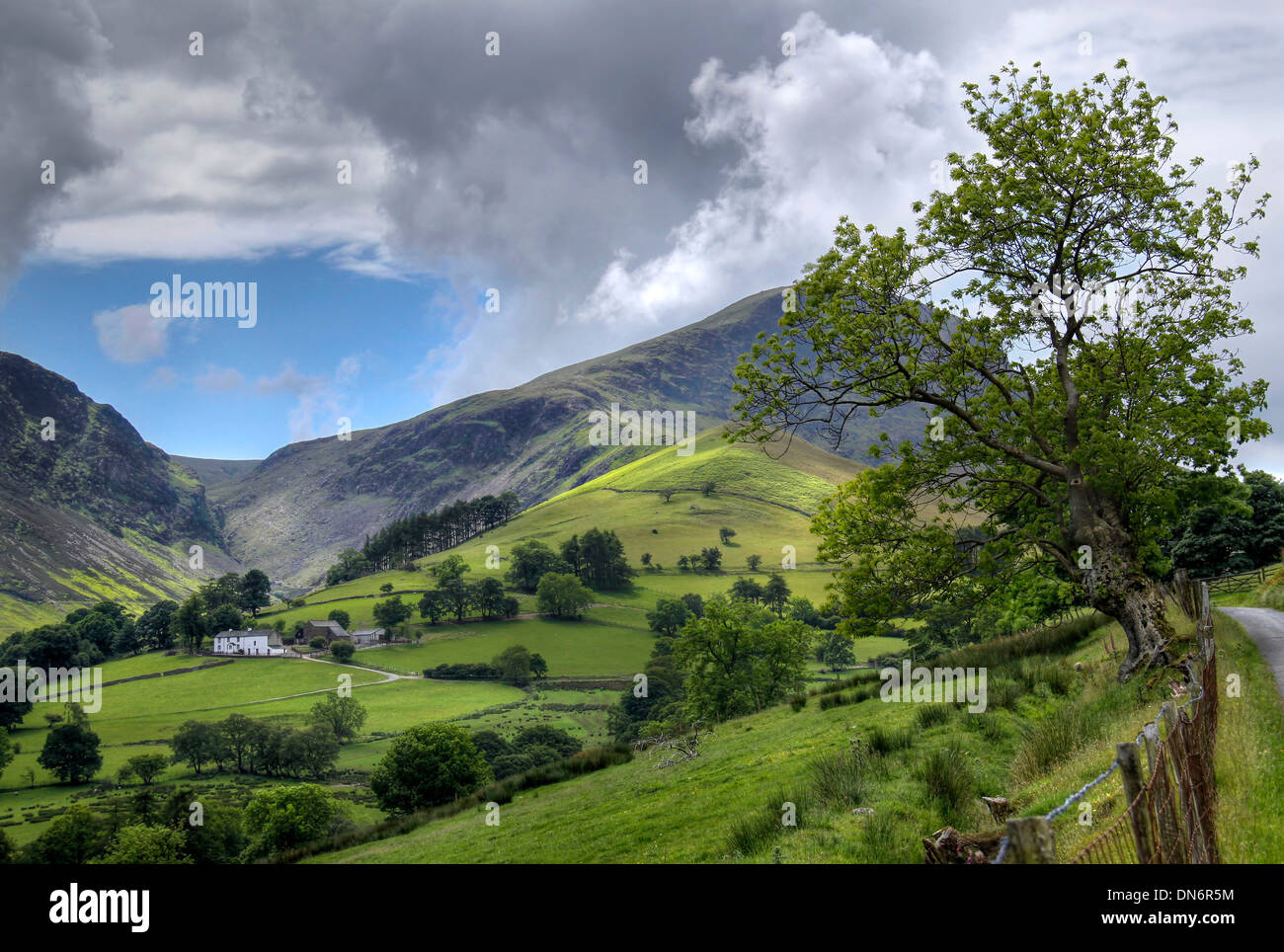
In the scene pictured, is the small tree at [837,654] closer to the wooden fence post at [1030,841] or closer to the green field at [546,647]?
the green field at [546,647]

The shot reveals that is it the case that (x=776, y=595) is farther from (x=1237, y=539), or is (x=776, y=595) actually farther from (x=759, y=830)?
(x=759, y=830)

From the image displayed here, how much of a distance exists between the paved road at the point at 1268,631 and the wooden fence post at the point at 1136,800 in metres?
11.0

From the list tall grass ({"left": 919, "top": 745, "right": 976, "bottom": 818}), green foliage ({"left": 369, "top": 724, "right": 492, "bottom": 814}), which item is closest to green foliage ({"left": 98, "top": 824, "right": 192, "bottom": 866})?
green foliage ({"left": 369, "top": 724, "right": 492, "bottom": 814})

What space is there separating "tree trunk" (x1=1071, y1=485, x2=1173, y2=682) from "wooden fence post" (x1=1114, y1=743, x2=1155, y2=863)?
37.7 ft

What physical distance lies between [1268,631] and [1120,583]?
38.3ft

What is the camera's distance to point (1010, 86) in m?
19.3

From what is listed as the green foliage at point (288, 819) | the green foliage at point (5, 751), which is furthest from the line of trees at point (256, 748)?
the green foliage at point (288, 819)

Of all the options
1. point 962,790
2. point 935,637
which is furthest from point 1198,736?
point 935,637

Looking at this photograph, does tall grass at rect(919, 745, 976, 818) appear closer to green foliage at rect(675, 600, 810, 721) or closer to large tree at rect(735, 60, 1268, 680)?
large tree at rect(735, 60, 1268, 680)

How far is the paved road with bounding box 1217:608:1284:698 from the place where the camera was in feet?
56.9

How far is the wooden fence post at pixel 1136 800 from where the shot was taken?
595 centimetres
